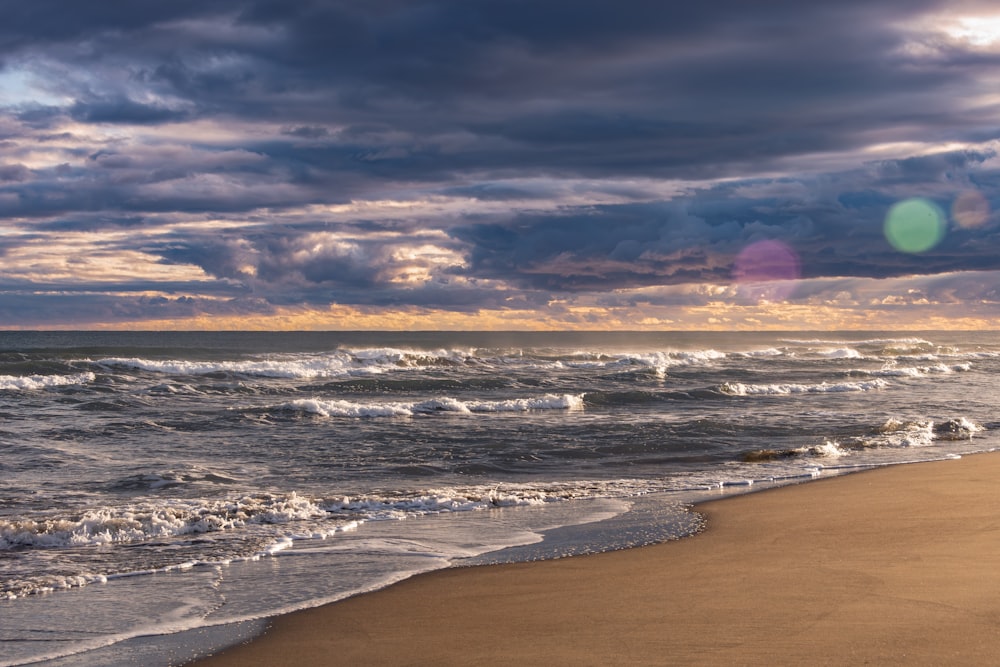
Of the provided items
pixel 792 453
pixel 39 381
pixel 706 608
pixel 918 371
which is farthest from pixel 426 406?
pixel 918 371

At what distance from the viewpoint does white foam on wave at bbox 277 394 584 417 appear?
24.2 meters

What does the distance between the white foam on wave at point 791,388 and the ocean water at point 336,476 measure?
18 cm

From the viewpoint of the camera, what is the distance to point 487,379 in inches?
1403

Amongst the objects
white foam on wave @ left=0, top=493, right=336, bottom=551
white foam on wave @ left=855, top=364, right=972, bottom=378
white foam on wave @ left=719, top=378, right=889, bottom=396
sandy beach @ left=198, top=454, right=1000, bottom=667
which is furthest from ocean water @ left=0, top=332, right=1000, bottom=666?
white foam on wave @ left=855, top=364, right=972, bottom=378

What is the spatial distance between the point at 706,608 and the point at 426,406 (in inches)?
770

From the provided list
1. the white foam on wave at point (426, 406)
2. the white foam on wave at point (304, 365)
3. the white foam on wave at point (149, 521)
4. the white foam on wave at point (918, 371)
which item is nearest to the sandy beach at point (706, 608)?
the white foam on wave at point (149, 521)

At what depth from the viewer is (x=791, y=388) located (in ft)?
107

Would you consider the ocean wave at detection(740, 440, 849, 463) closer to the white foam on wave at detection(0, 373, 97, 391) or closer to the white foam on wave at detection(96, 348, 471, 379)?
the white foam on wave at detection(0, 373, 97, 391)

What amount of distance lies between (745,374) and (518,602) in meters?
36.2

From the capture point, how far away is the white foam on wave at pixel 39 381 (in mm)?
29500

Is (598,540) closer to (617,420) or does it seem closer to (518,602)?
(518,602)

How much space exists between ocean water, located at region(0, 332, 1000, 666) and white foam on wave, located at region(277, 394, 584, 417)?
0.09 meters

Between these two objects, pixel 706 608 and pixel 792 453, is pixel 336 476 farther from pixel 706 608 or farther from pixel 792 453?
pixel 706 608

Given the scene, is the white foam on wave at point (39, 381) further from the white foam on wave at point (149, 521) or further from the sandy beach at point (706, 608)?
the sandy beach at point (706, 608)
